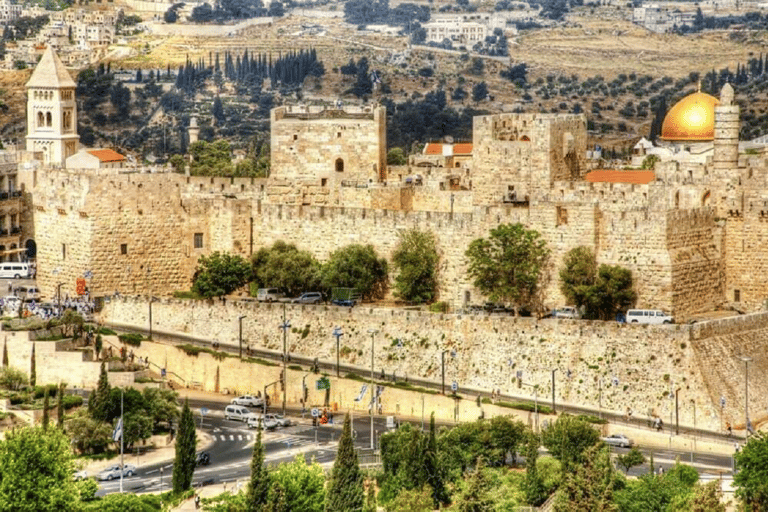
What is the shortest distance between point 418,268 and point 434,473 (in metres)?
19.2

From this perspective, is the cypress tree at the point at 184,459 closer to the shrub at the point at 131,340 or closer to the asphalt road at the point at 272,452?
the asphalt road at the point at 272,452

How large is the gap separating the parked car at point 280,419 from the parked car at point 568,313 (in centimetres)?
1075

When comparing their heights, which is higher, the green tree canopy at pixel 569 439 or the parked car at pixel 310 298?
the parked car at pixel 310 298

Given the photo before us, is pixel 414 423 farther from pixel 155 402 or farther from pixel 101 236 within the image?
pixel 101 236

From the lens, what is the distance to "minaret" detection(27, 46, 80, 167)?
12019 cm

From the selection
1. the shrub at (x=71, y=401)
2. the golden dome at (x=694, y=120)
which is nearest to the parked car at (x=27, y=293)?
the shrub at (x=71, y=401)

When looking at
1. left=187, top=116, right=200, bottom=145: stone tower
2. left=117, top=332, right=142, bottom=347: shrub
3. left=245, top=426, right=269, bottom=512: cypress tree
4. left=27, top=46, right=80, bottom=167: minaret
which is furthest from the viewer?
left=187, top=116, right=200, bottom=145: stone tower

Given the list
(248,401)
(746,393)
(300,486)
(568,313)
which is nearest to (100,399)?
(248,401)

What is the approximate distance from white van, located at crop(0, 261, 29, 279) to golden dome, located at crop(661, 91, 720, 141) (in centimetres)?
2873

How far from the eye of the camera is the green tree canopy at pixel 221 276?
311 ft

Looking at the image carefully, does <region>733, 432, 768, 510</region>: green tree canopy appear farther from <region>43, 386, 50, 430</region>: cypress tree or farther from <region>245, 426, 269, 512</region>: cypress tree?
<region>43, 386, 50, 430</region>: cypress tree

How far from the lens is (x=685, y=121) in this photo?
107 metres

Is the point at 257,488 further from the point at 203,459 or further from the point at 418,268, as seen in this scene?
the point at 418,268

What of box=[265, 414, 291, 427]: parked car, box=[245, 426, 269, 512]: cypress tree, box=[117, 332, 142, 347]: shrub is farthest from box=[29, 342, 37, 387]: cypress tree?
box=[245, 426, 269, 512]: cypress tree
